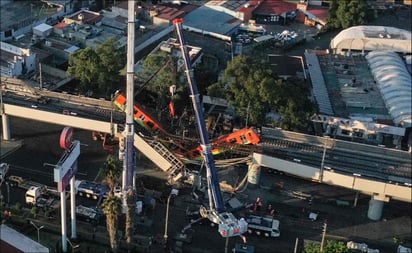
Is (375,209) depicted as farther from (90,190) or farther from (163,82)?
(90,190)

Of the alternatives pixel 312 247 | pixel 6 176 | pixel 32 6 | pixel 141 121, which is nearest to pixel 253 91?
pixel 141 121

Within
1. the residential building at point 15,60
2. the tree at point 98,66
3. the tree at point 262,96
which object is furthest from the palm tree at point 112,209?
the residential building at point 15,60

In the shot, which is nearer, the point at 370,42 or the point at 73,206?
the point at 73,206

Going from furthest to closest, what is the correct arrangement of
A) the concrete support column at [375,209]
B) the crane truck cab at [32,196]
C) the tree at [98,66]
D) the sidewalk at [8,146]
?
the tree at [98,66] < the sidewalk at [8,146] < the concrete support column at [375,209] < the crane truck cab at [32,196]

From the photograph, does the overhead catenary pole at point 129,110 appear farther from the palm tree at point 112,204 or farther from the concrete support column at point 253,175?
the concrete support column at point 253,175

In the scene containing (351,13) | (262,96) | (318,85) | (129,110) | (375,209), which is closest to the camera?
(129,110)

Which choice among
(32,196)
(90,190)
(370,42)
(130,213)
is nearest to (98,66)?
(90,190)

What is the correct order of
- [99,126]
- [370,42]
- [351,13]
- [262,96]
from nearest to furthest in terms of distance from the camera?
[99,126] → [262,96] → [370,42] → [351,13]
